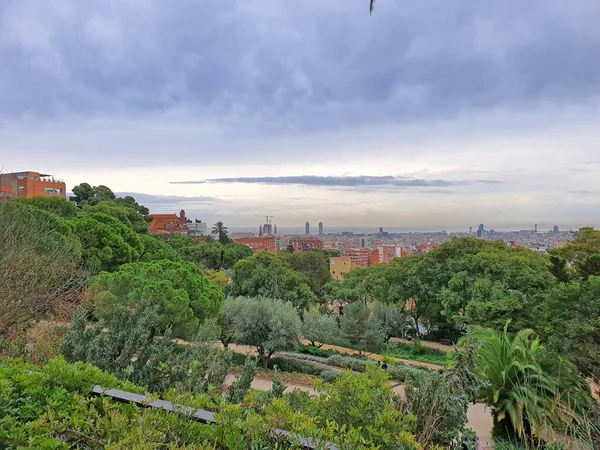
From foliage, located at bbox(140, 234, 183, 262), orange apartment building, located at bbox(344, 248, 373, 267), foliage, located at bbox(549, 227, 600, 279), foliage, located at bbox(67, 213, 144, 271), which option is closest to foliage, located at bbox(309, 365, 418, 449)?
foliage, located at bbox(549, 227, 600, 279)

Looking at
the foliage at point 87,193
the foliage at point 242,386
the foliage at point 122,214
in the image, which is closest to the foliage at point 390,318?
the foliage at point 122,214

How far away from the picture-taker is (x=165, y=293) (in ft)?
33.2

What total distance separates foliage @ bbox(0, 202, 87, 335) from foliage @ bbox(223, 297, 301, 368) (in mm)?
4745

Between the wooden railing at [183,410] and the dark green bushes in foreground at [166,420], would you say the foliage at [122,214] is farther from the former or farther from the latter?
the wooden railing at [183,410]

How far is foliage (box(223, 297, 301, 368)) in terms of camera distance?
12344mm

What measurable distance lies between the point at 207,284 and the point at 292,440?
36.0 ft

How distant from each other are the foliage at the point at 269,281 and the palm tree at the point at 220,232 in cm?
2832

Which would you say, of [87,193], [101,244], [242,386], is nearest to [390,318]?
[101,244]

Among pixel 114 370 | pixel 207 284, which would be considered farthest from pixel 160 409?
pixel 207 284

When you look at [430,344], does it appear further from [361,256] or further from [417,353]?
[361,256]

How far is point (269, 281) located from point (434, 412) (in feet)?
51.0

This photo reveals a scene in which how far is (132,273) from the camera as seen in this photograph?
35.5ft

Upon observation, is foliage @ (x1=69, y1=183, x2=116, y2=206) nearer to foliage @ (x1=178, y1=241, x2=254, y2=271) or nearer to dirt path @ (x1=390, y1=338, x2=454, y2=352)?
foliage @ (x1=178, y1=241, x2=254, y2=271)

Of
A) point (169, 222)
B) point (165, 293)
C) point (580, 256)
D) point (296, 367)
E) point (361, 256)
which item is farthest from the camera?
point (361, 256)
